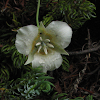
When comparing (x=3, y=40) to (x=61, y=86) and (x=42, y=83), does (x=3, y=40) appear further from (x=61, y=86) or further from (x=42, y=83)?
(x=61, y=86)

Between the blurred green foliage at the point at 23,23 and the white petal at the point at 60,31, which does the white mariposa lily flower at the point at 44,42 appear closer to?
the white petal at the point at 60,31

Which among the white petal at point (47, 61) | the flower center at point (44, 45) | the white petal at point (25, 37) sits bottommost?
the white petal at point (47, 61)

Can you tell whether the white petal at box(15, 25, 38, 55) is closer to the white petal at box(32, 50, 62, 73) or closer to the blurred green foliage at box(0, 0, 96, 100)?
the white petal at box(32, 50, 62, 73)

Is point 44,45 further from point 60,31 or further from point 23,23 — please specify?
point 23,23

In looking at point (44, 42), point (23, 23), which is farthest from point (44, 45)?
point (23, 23)

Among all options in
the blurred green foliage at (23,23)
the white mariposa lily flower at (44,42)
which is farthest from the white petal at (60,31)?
the blurred green foliage at (23,23)

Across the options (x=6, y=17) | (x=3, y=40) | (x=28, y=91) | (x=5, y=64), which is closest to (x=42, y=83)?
(x=28, y=91)
